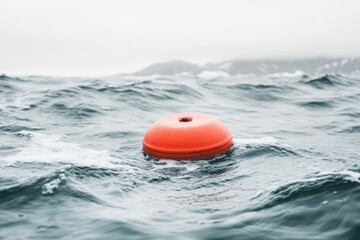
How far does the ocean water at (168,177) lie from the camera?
4.66 meters

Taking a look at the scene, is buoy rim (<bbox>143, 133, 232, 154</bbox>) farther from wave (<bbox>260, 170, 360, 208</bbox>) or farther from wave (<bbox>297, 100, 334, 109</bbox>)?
wave (<bbox>297, 100, 334, 109</bbox>)

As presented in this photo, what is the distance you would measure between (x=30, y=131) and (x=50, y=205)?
4.34 meters

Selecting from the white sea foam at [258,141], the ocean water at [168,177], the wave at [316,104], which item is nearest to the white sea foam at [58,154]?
the ocean water at [168,177]

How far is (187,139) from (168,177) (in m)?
0.90

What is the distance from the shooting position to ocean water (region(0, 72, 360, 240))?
4656mm

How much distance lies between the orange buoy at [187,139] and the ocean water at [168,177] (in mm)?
172

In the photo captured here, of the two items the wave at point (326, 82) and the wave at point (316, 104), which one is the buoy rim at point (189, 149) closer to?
the wave at point (316, 104)

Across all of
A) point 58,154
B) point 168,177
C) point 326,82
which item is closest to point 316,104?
point 326,82

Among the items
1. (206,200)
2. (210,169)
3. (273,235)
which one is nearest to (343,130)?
(210,169)

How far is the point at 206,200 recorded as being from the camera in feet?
17.9

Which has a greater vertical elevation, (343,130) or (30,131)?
(30,131)

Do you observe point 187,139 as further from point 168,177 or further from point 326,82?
point 326,82

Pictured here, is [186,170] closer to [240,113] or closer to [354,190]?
[354,190]

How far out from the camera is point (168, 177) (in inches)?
254
